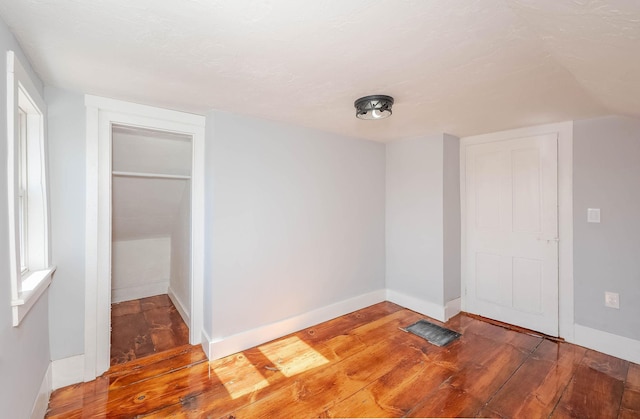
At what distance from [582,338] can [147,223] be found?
4.82 metres

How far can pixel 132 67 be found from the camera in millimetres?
1629

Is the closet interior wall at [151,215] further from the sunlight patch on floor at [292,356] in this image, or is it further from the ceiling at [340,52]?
the sunlight patch on floor at [292,356]

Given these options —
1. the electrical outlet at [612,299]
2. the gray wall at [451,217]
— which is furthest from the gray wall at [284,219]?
the electrical outlet at [612,299]

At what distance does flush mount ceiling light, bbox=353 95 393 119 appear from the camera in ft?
6.53

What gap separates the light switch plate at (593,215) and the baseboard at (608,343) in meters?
0.98

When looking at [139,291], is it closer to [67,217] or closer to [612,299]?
[67,217]

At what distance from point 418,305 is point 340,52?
2938mm

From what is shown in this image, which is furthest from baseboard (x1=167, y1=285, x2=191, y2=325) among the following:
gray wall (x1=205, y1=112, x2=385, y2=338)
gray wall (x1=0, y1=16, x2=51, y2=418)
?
gray wall (x1=0, y1=16, x2=51, y2=418)

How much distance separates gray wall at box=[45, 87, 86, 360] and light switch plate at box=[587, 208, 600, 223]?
165 inches

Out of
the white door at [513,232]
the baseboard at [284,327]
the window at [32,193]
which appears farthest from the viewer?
the white door at [513,232]

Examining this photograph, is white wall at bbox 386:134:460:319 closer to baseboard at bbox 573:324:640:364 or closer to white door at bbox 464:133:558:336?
white door at bbox 464:133:558:336

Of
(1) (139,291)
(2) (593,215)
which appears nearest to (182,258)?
(1) (139,291)

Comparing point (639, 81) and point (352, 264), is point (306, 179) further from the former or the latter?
point (639, 81)

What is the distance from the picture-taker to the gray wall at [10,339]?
3.87 feet
